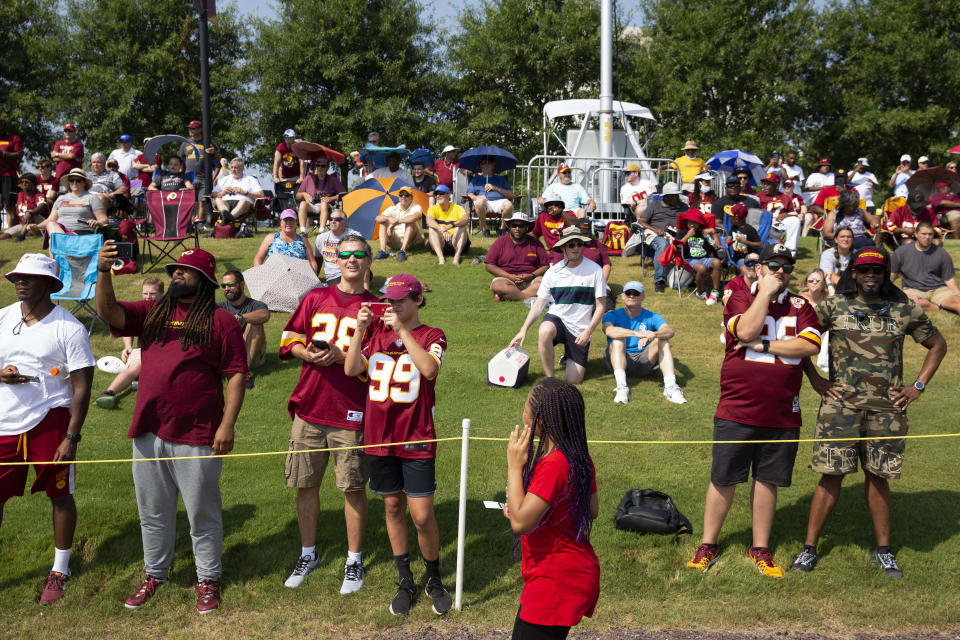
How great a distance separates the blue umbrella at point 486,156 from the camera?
54.2 feet

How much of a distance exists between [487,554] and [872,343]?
9.24ft

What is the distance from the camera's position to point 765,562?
18.0ft

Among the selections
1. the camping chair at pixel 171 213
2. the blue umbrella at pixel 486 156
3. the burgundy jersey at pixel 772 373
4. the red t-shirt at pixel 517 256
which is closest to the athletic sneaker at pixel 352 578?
the burgundy jersey at pixel 772 373

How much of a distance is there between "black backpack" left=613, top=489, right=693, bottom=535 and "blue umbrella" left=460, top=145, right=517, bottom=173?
11.3 m

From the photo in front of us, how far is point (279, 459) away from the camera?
717 cm

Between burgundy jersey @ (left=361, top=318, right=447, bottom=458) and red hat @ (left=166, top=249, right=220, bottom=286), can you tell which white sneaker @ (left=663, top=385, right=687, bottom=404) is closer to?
burgundy jersey @ (left=361, top=318, right=447, bottom=458)

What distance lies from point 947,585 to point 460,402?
4573 millimetres

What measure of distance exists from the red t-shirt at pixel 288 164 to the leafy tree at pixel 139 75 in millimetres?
13661

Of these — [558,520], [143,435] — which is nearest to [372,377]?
[143,435]

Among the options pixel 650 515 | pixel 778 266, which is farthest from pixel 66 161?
pixel 778 266

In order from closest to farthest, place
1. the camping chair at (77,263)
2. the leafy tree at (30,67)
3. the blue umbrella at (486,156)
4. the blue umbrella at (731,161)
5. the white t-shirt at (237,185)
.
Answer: the camping chair at (77,263) < the blue umbrella at (486,156) < the white t-shirt at (237,185) < the blue umbrella at (731,161) < the leafy tree at (30,67)

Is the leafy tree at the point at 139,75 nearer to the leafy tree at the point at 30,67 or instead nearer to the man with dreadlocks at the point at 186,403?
the leafy tree at the point at 30,67

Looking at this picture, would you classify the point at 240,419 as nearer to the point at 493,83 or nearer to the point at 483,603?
the point at 483,603

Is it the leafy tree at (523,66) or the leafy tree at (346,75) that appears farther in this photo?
the leafy tree at (523,66)
